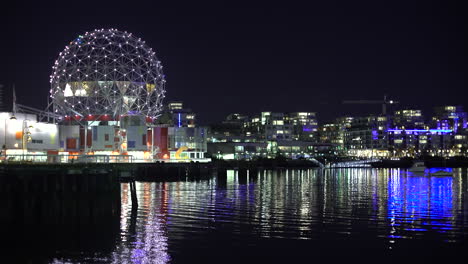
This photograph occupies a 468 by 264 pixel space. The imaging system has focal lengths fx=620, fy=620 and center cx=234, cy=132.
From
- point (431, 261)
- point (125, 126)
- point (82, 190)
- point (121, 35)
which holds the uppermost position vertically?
point (121, 35)

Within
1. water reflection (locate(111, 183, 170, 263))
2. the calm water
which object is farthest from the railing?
water reflection (locate(111, 183, 170, 263))

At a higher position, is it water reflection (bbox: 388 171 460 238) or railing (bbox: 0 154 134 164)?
railing (bbox: 0 154 134 164)

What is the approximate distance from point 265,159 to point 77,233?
5796 inches

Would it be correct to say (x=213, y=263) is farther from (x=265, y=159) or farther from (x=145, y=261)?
(x=265, y=159)

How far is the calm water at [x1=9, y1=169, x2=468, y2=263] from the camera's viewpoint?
28641 millimetres

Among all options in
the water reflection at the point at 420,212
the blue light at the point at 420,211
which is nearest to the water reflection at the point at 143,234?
the blue light at the point at 420,211

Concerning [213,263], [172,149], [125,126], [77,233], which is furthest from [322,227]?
[172,149]

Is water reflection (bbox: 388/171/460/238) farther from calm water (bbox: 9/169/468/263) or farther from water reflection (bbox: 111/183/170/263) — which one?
water reflection (bbox: 111/183/170/263)

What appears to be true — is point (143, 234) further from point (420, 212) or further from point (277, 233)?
point (420, 212)

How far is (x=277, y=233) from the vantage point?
34.7 meters

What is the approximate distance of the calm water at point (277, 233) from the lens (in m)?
28.6

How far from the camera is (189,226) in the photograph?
37.2m

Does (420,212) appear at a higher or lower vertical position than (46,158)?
lower

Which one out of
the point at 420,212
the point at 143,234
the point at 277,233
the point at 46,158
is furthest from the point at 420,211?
the point at 46,158
